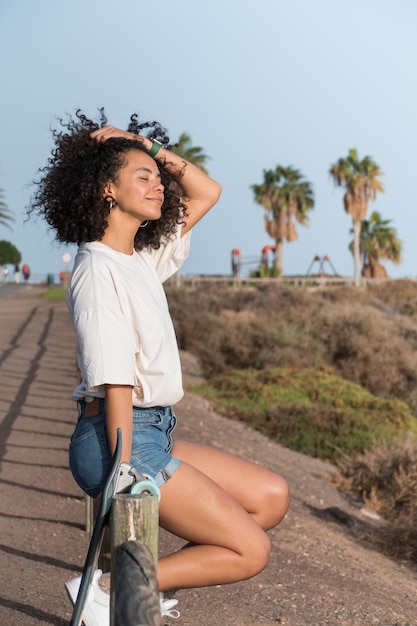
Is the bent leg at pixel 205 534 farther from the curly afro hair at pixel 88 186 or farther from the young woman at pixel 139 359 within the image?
the curly afro hair at pixel 88 186

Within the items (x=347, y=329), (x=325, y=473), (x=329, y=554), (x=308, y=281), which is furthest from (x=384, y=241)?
(x=329, y=554)

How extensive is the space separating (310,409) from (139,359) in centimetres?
1053

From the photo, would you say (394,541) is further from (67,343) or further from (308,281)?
(308,281)

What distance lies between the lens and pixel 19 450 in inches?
361

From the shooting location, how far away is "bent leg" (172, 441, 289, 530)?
3.45 meters

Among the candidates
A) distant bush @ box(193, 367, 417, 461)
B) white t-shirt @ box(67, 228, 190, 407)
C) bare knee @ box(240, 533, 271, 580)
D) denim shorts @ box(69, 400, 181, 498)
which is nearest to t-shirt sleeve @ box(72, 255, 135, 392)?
white t-shirt @ box(67, 228, 190, 407)

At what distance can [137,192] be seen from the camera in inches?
133

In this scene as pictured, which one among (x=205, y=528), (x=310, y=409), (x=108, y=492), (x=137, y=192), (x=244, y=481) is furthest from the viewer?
(x=310, y=409)

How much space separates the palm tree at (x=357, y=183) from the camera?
2396 inches

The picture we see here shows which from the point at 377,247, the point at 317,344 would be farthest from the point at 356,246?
the point at 317,344

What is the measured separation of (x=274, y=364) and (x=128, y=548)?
1680cm

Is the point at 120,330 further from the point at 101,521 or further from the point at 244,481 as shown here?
the point at 244,481

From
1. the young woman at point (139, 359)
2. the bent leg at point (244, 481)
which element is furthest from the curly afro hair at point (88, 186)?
the bent leg at point (244, 481)

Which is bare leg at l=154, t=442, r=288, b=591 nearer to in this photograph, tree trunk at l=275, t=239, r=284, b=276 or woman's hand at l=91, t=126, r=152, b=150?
woman's hand at l=91, t=126, r=152, b=150
